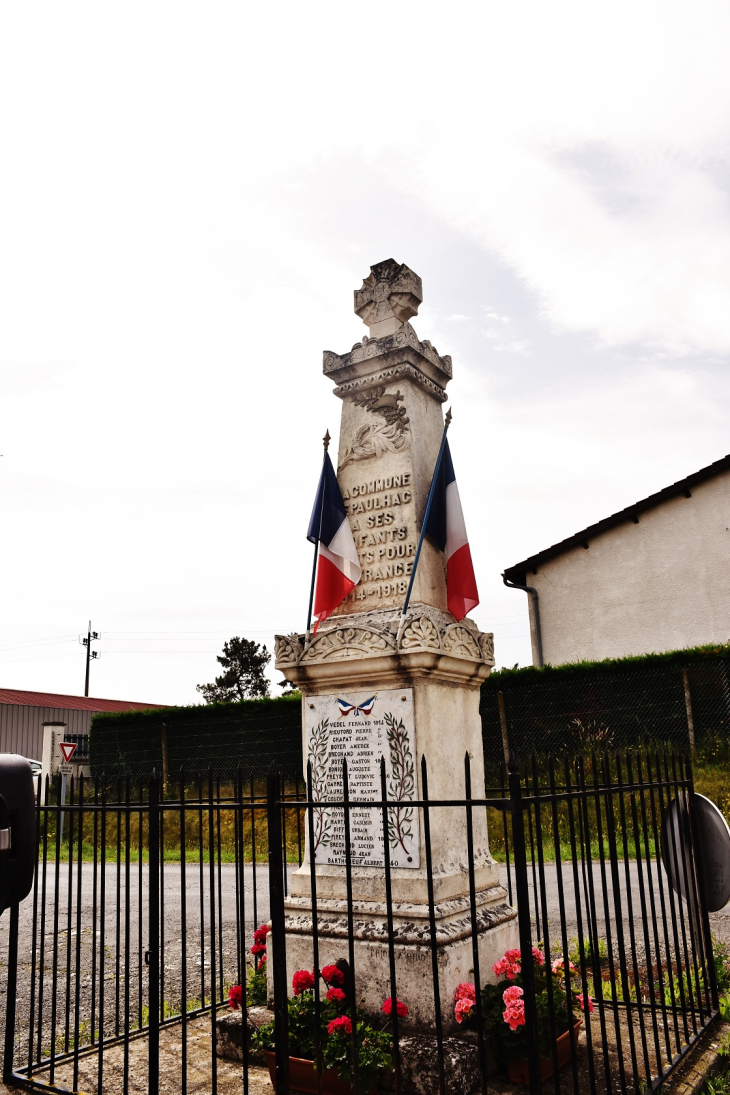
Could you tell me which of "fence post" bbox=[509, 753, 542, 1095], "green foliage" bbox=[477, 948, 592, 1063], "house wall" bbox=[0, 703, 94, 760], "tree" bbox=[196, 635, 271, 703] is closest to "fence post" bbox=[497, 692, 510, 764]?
"green foliage" bbox=[477, 948, 592, 1063]

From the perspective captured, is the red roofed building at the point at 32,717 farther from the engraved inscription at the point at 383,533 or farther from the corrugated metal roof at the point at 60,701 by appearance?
the engraved inscription at the point at 383,533

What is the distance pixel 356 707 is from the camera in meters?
4.42

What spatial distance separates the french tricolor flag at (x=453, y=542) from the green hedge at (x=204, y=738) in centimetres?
982

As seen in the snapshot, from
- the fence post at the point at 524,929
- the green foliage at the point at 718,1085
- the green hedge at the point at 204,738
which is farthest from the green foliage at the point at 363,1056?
the green hedge at the point at 204,738

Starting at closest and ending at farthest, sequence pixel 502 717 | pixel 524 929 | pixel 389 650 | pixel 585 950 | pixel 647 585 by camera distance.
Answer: pixel 524 929 < pixel 389 650 < pixel 585 950 < pixel 502 717 < pixel 647 585

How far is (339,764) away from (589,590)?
13.2m

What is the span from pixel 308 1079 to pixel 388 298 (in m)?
4.25

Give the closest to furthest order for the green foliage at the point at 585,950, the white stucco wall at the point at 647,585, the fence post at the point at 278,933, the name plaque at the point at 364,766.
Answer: the fence post at the point at 278,933, the name plaque at the point at 364,766, the green foliage at the point at 585,950, the white stucco wall at the point at 647,585

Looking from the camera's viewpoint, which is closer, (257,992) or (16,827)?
(16,827)

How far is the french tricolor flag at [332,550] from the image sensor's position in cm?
478

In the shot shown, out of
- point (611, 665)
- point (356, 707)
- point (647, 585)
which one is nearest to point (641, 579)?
point (647, 585)

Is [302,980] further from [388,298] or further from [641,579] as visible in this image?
[641,579]

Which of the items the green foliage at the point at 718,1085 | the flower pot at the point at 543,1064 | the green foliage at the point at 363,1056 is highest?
the green foliage at the point at 363,1056

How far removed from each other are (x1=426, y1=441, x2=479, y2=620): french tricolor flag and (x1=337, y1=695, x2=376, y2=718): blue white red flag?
75cm
